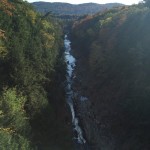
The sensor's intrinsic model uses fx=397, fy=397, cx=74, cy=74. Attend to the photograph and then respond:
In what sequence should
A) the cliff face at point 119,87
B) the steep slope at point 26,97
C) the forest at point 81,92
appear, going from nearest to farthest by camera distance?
the steep slope at point 26,97
the forest at point 81,92
the cliff face at point 119,87

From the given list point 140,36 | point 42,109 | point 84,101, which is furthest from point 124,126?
point 140,36

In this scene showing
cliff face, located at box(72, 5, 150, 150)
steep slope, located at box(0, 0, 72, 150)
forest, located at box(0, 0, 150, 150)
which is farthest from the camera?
cliff face, located at box(72, 5, 150, 150)

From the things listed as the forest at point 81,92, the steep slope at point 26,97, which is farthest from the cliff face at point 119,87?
the steep slope at point 26,97

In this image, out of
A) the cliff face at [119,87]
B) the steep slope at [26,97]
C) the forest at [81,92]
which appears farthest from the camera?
the cliff face at [119,87]

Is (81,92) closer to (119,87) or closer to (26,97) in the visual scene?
(119,87)

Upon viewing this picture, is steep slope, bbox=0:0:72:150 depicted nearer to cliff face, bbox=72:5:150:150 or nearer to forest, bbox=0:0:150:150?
forest, bbox=0:0:150:150

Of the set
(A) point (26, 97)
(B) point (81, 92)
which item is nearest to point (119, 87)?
(B) point (81, 92)

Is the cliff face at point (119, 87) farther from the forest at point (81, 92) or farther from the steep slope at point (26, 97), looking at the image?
the steep slope at point (26, 97)

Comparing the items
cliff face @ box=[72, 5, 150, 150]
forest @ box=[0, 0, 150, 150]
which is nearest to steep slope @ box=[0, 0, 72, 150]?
forest @ box=[0, 0, 150, 150]
